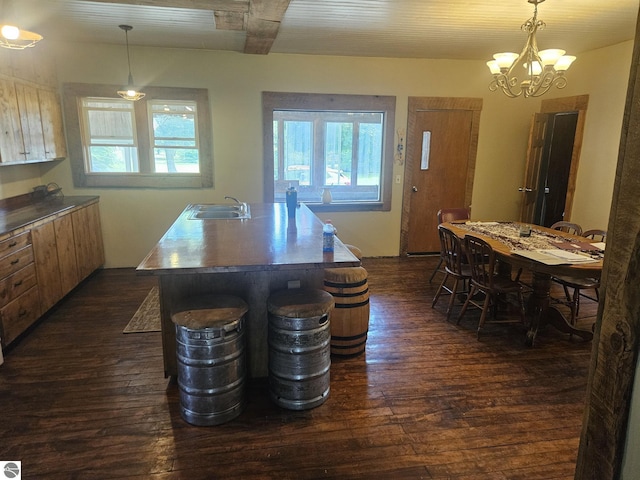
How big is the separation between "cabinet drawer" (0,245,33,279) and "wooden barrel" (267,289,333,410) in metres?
2.06

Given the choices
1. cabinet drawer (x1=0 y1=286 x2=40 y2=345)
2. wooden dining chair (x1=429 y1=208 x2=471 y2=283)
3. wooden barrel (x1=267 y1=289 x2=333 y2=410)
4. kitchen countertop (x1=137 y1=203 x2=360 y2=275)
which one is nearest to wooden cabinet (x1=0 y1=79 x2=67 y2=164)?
cabinet drawer (x1=0 y1=286 x2=40 y2=345)

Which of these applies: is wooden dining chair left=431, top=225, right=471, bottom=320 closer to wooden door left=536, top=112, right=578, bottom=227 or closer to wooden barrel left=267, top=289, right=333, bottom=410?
wooden barrel left=267, top=289, right=333, bottom=410

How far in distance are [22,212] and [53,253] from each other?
500mm

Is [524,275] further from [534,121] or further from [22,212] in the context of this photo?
[22,212]

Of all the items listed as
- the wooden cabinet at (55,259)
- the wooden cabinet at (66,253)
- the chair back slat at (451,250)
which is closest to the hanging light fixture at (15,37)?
the wooden cabinet at (55,259)

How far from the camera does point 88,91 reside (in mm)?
4617

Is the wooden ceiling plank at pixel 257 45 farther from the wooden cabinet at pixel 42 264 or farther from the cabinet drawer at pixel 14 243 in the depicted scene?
the cabinet drawer at pixel 14 243

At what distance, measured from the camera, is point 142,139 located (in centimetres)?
485

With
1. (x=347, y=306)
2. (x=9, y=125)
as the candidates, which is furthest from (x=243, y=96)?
(x=347, y=306)

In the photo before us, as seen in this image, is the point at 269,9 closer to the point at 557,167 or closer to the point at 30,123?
the point at 30,123

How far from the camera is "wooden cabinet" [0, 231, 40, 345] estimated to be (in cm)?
292

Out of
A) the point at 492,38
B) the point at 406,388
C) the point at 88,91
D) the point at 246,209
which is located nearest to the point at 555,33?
the point at 492,38

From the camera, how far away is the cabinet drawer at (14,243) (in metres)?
2.92

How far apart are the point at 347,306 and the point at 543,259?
141cm
